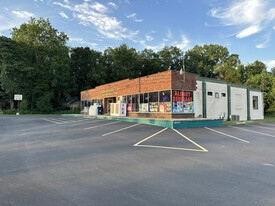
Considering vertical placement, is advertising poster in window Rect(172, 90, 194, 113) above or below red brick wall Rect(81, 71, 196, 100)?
below

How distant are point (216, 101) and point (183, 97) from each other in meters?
5.36

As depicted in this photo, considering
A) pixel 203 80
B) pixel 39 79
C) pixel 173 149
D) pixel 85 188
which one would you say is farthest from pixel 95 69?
pixel 85 188

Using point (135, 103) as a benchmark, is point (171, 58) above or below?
above

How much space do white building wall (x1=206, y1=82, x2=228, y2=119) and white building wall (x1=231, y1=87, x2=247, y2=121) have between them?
64.0 inches

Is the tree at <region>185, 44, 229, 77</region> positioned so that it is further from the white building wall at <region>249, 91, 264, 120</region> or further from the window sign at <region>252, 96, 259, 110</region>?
the window sign at <region>252, 96, 259, 110</region>

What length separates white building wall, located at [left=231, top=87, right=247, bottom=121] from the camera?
80.3ft

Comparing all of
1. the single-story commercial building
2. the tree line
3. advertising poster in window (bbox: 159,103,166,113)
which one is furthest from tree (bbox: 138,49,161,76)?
advertising poster in window (bbox: 159,103,166,113)

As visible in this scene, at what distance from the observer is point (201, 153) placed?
7.62 m

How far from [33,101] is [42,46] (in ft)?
40.0

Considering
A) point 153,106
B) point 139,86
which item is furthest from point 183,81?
point 139,86

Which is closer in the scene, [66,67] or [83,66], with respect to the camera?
[66,67]

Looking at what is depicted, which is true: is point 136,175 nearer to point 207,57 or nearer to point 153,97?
point 153,97

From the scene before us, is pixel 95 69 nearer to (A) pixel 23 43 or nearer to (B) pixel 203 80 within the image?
(A) pixel 23 43

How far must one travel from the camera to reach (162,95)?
62.1ft
